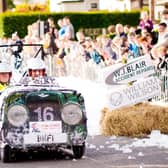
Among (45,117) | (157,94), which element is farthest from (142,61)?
(45,117)

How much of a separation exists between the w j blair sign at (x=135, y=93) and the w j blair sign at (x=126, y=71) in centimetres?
16

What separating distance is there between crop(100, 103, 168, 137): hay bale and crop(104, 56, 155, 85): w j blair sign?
0.63 meters

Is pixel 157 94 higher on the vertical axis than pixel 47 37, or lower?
lower

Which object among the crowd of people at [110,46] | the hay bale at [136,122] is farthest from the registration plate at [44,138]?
the crowd of people at [110,46]

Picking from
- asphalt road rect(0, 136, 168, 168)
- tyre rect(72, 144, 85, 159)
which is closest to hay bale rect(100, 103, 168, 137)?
asphalt road rect(0, 136, 168, 168)

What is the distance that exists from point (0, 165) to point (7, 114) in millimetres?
629

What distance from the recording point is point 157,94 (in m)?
13.2

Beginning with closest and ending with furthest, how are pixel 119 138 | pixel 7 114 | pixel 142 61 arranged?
pixel 7 114
pixel 119 138
pixel 142 61

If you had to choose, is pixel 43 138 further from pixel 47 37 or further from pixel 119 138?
pixel 47 37

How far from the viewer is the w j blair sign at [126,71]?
13.0m

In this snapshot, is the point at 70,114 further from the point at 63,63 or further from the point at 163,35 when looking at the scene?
the point at 63,63

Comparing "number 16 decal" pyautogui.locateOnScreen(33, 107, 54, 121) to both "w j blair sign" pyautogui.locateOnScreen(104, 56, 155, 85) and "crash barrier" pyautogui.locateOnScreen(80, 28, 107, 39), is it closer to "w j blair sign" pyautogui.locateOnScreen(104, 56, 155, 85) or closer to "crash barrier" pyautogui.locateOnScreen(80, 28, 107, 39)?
"w j blair sign" pyautogui.locateOnScreen(104, 56, 155, 85)

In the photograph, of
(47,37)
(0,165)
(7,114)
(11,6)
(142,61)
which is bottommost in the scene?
(0,165)

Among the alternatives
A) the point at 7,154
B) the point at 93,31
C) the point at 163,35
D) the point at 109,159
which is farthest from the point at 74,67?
the point at 93,31
